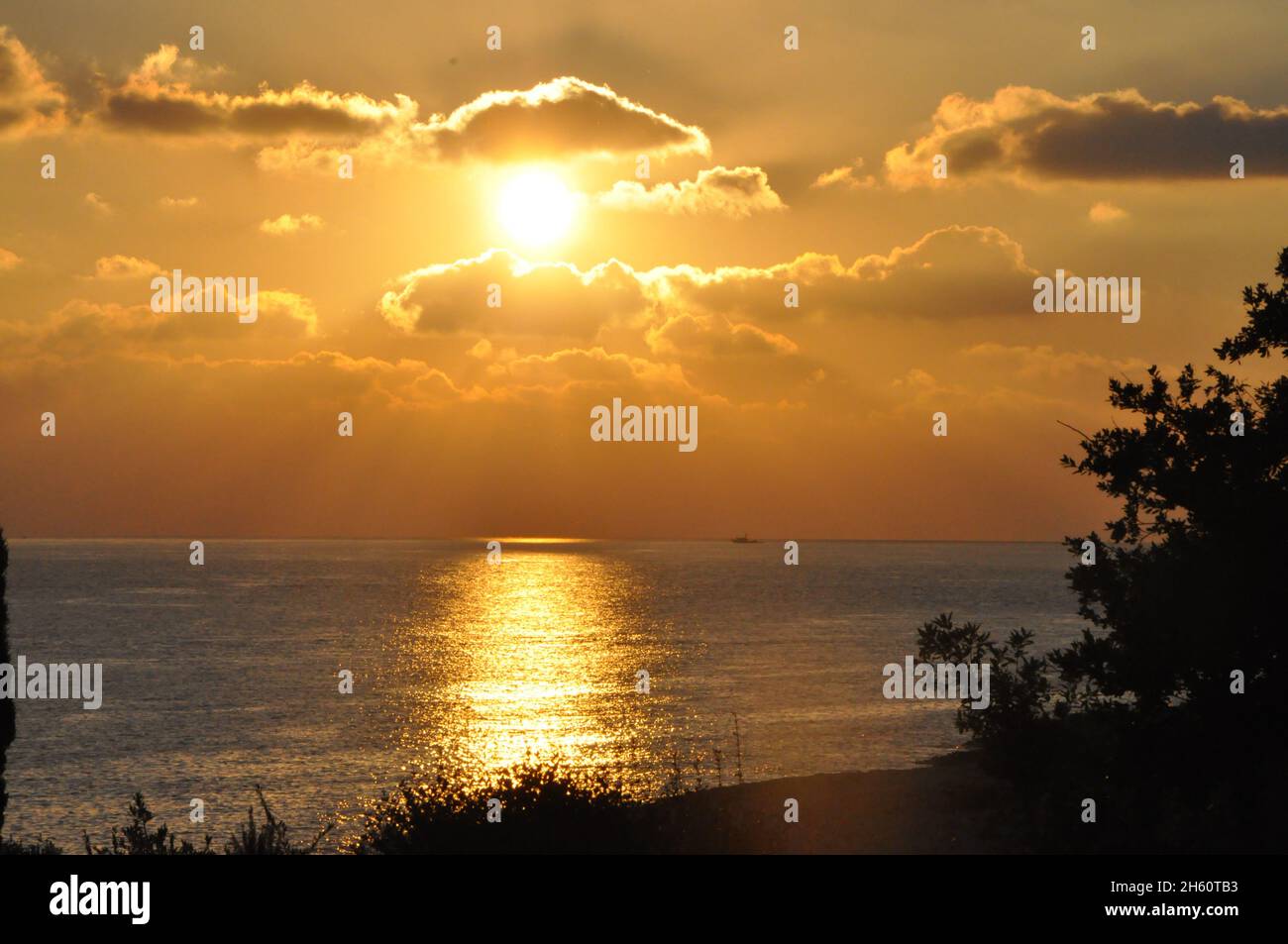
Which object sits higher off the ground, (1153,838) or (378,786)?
(1153,838)

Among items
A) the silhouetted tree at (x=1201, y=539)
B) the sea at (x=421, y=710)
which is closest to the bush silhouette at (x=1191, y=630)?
the silhouetted tree at (x=1201, y=539)

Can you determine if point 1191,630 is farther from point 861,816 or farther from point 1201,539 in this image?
point 861,816

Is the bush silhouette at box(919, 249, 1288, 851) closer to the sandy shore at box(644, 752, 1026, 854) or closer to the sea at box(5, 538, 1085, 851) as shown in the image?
the sandy shore at box(644, 752, 1026, 854)

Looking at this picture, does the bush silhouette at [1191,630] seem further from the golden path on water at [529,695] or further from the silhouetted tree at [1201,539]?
the golden path on water at [529,695]

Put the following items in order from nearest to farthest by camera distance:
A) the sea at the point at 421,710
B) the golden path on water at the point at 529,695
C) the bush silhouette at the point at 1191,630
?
the bush silhouette at the point at 1191,630 → the sea at the point at 421,710 → the golden path on water at the point at 529,695

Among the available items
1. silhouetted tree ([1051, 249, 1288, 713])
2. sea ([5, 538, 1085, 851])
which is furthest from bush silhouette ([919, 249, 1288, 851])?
sea ([5, 538, 1085, 851])

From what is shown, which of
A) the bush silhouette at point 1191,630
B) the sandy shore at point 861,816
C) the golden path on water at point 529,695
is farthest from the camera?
the golden path on water at point 529,695

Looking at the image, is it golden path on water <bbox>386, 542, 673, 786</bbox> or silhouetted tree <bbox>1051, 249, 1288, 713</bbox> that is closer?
silhouetted tree <bbox>1051, 249, 1288, 713</bbox>

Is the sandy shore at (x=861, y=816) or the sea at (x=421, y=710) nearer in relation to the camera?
the sandy shore at (x=861, y=816)

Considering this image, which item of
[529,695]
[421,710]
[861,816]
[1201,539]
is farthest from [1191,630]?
[529,695]
